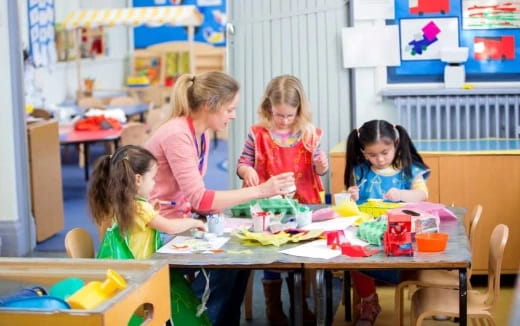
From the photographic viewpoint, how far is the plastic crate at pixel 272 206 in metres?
4.34

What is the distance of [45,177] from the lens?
709 cm

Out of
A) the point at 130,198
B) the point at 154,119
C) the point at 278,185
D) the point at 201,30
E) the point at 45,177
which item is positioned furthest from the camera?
the point at 201,30

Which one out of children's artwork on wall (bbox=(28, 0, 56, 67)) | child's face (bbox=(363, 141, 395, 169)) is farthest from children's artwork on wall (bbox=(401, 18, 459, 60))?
children's artwork on wall (bbox=(28, 0, 56, 67))

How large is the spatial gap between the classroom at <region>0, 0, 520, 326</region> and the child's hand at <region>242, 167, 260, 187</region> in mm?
14

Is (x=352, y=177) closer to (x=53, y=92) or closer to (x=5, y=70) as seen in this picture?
(x=5, y=70)

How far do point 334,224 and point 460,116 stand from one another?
2.16m

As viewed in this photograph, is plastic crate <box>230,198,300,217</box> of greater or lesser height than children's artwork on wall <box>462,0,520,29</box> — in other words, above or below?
below

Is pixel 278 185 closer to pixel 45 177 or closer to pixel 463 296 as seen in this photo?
pixel 463 296

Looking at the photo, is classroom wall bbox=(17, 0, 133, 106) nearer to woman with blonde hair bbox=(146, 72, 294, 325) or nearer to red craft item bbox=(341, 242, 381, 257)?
woman with blonde hair bbox=(146, 72, 294, 325)

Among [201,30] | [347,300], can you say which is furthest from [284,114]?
[201,30]

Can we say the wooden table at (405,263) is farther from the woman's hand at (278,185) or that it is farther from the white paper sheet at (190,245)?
the woman's hand at (278,185)

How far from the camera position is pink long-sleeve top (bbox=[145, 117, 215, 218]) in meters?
4.21

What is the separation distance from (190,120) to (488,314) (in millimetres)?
1493

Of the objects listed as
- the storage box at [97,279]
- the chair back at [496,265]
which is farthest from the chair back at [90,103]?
the storage box at [97,279]
